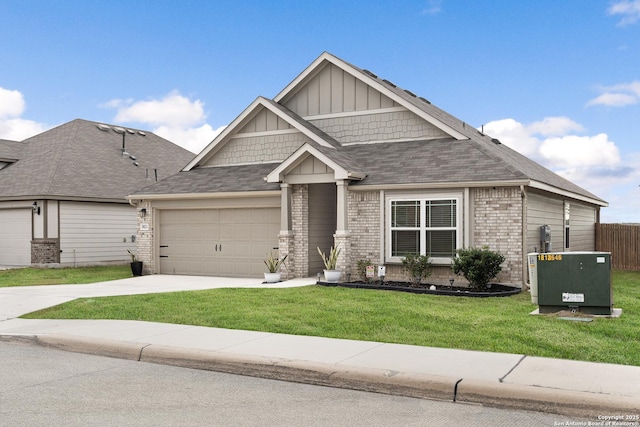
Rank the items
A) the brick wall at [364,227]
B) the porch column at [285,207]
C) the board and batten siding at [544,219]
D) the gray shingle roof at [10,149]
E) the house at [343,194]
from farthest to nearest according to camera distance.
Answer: the gray shingle roof at [10,149] < the porch column at [285,207] < the brick wall at [364,227] < the board and batten siding at [544,219] < the house at [343,194]

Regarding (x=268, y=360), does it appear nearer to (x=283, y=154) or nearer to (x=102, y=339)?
(x=102, y=339)

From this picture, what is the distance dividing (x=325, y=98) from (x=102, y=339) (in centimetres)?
1344

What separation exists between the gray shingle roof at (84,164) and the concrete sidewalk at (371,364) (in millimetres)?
15811

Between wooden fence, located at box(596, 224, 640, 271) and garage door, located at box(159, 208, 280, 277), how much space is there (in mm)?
14488

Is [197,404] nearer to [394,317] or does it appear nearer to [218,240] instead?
[394,317]

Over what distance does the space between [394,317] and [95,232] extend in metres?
19.1

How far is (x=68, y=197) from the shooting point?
25297mm

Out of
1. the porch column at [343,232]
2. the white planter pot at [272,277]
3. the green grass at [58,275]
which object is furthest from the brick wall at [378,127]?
the green grass at [58,275]

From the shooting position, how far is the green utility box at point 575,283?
11242 millimetres

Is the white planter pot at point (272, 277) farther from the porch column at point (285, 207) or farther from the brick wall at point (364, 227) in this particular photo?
the brick wall at point (364, 227)

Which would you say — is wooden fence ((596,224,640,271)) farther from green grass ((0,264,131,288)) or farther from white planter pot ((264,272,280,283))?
green grass ((0,264,131,288))

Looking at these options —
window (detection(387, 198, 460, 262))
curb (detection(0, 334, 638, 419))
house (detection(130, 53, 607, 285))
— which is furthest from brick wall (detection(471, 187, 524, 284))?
curb (detection(0, 334, 638, 419))

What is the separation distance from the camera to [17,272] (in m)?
23.4

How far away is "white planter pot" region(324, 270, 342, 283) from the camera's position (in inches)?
655
